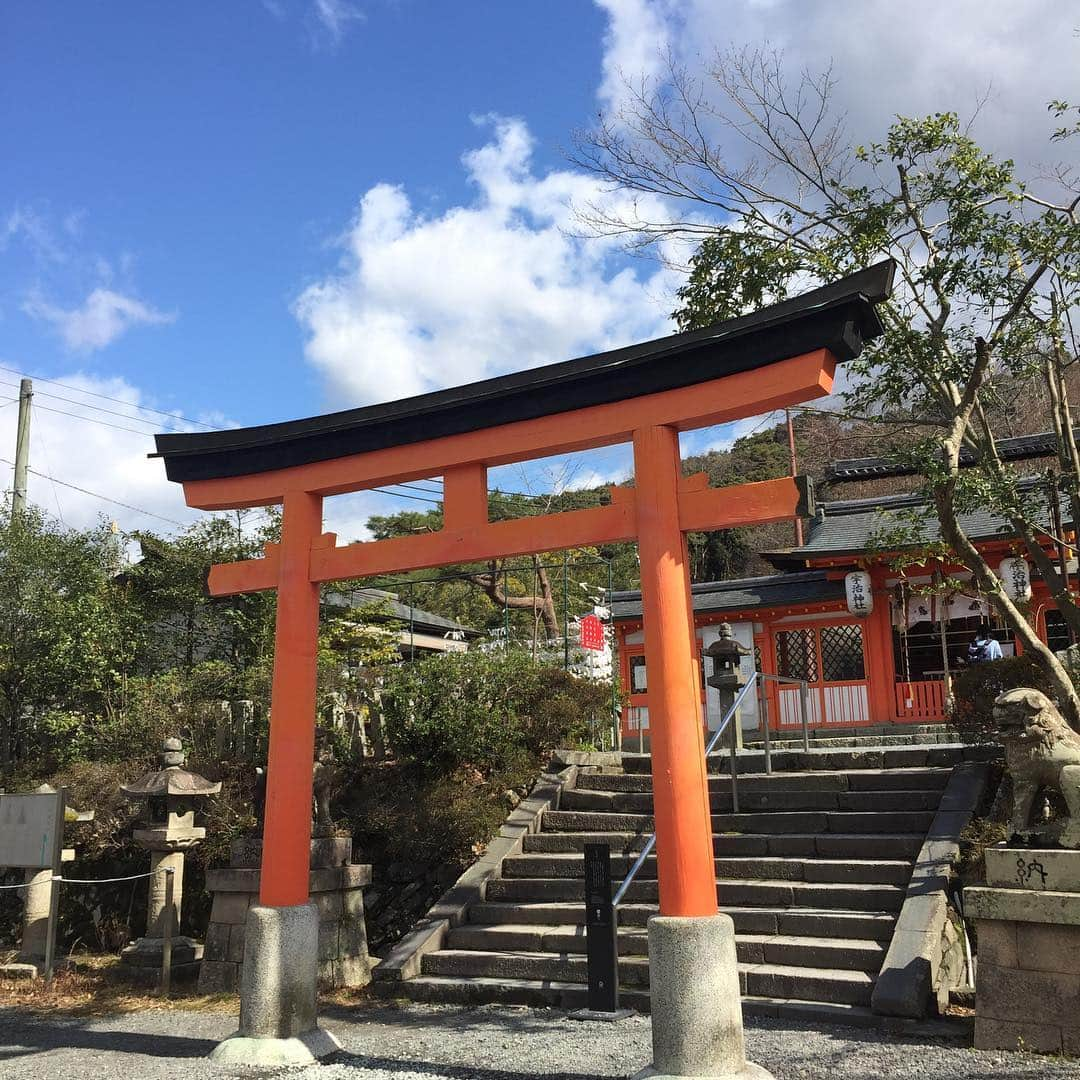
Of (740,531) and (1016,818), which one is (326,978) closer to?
(1016,818)

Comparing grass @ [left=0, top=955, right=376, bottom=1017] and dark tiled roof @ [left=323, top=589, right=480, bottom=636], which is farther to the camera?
dark tiled roof @ [left=323, top=589, right=480, bottom=636]

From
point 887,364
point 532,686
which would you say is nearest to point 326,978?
point 532,686

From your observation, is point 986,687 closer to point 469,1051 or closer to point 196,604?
point 469,1051

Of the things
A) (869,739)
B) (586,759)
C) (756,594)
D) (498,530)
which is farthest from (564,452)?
(756,594)

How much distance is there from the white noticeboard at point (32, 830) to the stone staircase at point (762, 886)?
409cm

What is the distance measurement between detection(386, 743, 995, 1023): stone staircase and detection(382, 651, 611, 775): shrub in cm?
109

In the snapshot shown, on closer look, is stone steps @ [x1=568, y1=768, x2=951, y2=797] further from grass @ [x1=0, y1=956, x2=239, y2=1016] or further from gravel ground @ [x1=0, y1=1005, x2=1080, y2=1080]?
grass @ [x1=0, y1=956, x2=239, y2=1016]

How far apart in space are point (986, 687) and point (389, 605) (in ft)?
53.0

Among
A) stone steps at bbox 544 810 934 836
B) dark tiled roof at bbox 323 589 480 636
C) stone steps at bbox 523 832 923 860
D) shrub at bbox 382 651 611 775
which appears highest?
dark tiled roof at bbox 323 589 480 636

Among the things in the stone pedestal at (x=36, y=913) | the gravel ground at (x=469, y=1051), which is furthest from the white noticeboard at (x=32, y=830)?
the gravel ground at (x=469, y=1051)

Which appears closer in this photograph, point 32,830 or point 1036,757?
point 1036,757

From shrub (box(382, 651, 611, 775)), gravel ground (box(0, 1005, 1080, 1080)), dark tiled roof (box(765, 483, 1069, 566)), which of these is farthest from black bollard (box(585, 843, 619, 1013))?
dark tiled roof (box(765, 483, 1069, 566))

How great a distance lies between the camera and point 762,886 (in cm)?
823

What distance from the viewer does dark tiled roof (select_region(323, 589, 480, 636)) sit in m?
20.2
